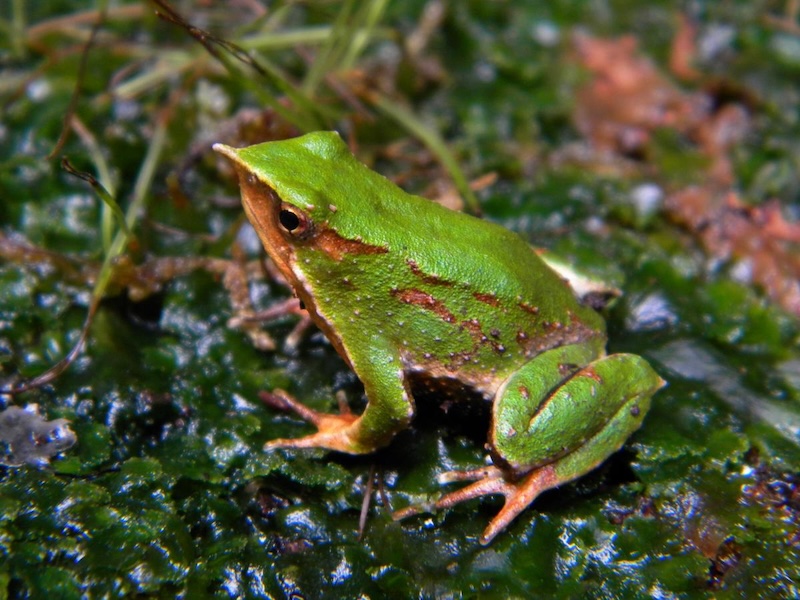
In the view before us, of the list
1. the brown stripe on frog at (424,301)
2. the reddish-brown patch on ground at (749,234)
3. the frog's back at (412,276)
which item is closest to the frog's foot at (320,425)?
the frog's back at (412,276)

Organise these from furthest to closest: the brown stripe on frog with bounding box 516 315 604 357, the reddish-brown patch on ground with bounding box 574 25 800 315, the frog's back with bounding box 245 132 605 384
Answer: the reddish-brown patch on ground with bounding box 574 25 800 315, the brown stripe on frog with bounding box 516 315 604 357, the frog's back with bounding box 245 132 605 384

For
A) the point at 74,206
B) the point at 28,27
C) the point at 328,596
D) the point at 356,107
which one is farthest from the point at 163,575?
the point at 28,27

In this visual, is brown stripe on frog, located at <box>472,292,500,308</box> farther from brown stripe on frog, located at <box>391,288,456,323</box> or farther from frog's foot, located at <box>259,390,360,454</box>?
frog's foot, located at <box>259,390,360,454</box>

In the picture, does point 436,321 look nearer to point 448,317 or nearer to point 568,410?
point 448,317

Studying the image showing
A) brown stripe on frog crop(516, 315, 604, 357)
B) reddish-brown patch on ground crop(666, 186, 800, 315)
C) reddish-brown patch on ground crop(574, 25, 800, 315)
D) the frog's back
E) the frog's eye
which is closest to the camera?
the frog's eye

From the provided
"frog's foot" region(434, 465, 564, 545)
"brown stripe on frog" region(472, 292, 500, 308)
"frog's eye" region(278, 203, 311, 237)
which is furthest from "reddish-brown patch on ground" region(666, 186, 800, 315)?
"frog's eye" region(278, 203, 311, 237)

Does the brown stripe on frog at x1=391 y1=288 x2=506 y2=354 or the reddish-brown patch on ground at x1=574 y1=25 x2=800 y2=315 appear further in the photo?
the reddish-brown patch on ground at x1=574 y1=25 x2=800 y2=315

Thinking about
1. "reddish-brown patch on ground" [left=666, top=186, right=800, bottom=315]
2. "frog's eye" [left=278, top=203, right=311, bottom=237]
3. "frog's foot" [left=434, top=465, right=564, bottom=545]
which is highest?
"reddish-brown patch on ground" [left=666, top=186, right=800, bottom=315]

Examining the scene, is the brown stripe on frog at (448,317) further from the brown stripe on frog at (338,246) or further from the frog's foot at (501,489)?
the frog's foot at (501,489)

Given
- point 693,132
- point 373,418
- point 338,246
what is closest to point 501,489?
point 373,418
